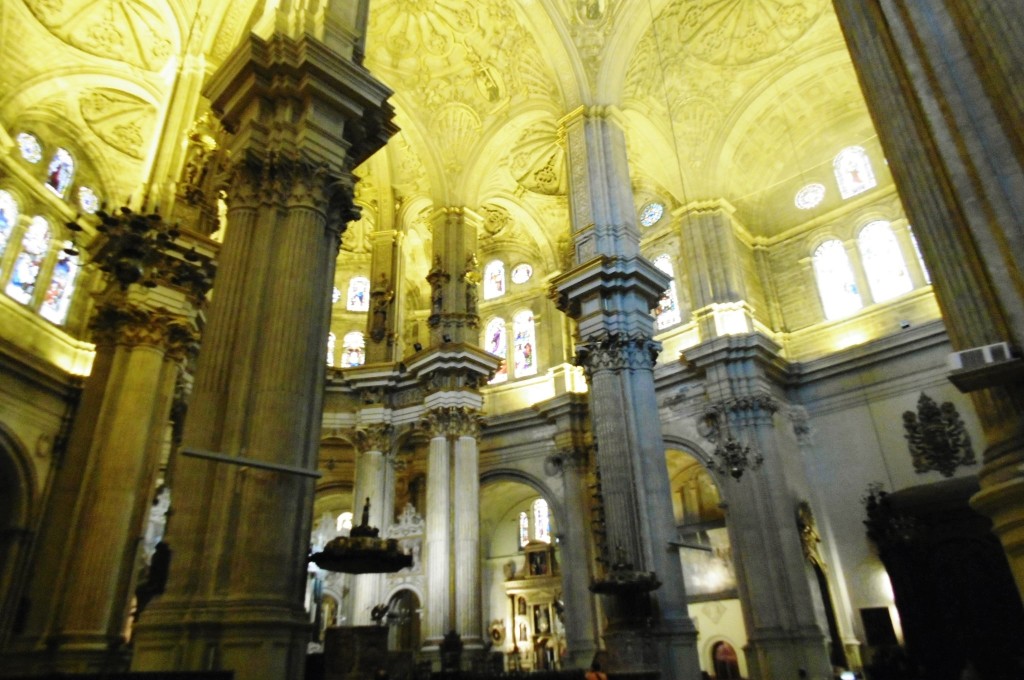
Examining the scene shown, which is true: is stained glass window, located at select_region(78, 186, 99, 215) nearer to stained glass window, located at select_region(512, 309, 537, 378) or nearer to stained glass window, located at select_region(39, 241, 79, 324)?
stained glass window, located at select_region(39, 241, 79, 324)

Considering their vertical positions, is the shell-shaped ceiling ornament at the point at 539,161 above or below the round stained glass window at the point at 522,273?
above

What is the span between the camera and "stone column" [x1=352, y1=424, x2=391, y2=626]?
15.2 metres

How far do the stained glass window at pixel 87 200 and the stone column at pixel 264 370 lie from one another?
41.2 feet

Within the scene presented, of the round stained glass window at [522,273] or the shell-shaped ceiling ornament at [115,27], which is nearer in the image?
the shell-shaped ceiling ornament at [115,27]

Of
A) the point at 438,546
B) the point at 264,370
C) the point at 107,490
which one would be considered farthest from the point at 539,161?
the point at 264,370

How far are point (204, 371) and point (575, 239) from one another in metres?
9.16

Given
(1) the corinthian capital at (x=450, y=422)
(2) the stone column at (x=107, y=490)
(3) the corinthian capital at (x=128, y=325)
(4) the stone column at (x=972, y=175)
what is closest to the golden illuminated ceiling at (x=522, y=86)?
(3) the corinthian capital at (x=128, y=325)

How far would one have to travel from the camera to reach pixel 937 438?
16188 mm

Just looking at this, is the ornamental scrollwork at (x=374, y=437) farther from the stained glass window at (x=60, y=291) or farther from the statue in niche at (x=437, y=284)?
the stained glass window at (x=60, y=291)

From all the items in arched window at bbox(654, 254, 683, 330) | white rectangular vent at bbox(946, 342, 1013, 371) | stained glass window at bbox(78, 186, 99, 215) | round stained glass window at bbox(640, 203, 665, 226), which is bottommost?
white rectangular vent at bbox(946, 342, 1013, 371)

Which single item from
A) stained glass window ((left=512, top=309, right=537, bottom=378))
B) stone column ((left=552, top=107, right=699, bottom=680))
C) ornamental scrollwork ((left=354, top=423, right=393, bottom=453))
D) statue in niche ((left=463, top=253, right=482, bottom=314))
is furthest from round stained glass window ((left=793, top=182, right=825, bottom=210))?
ornamental scrollwork ((left=354, top=423, right=393, bottom=453))

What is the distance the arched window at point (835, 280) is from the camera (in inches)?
758

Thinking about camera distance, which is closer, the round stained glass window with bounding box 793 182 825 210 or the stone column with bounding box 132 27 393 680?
the stone column with bounding box 132 27 393 680

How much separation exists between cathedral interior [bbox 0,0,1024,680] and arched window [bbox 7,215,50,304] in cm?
9
